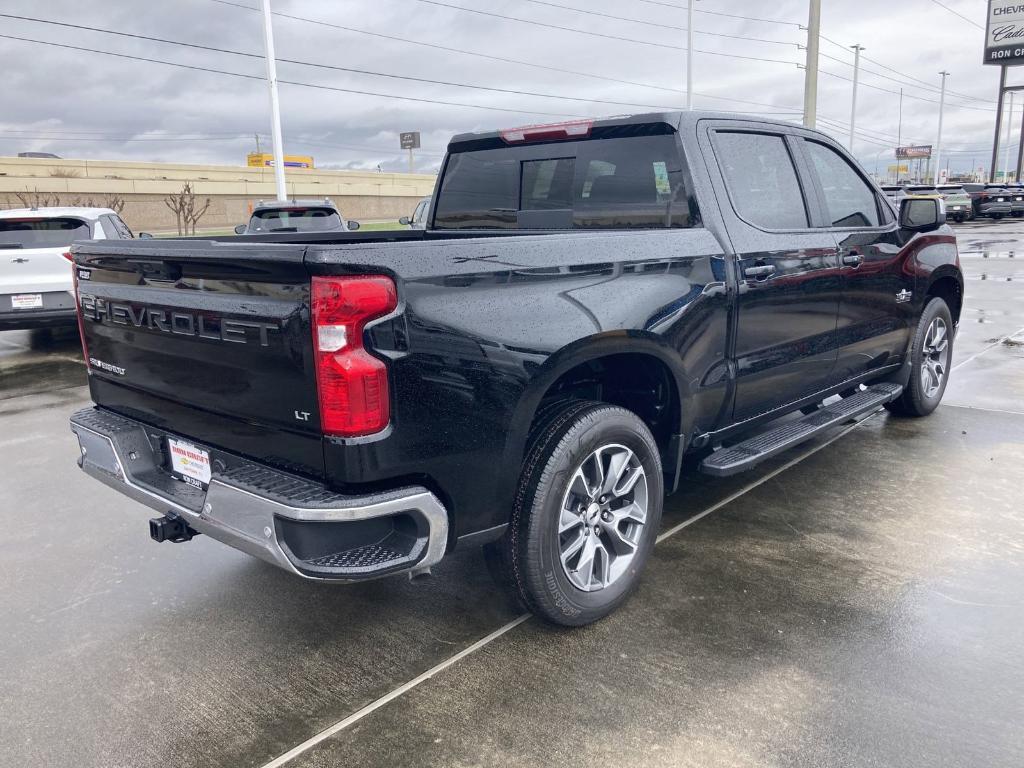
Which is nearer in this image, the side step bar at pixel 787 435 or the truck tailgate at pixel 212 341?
the truck tailgate at pixel 212 341

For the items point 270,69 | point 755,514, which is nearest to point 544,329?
point 755,514

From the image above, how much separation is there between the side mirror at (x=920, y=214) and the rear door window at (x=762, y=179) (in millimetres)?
1243

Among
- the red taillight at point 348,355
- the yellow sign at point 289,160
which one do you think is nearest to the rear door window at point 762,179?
the red taillight at point 348,355

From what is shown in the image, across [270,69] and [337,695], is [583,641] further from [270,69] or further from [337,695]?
[270,69]

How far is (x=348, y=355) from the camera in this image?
2.41 meters

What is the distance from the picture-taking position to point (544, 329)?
2.88 meters

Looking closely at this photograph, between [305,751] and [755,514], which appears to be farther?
[755,514]

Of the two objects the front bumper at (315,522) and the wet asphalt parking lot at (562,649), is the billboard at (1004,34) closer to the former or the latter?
the wet asphalt parking lot at (562,649)

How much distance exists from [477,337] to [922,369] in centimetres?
437

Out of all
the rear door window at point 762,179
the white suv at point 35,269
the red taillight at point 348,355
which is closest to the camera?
the red taillight at point 348,355

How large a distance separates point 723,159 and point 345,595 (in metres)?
2.63

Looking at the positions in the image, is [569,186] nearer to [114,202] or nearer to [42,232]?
[42,232]

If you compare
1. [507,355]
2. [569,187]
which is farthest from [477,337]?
[569,187]

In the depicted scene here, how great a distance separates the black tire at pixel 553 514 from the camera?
2.94 m
